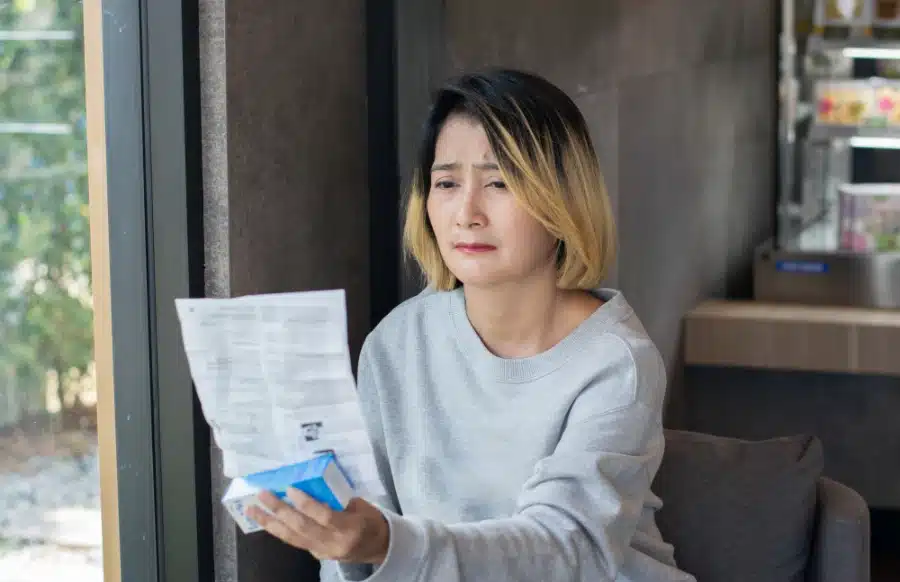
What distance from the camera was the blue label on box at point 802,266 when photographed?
3658mm

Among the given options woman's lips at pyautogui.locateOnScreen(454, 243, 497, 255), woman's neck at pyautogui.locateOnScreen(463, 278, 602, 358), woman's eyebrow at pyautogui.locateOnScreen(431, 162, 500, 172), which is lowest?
woman's neck at pyautogui.locateOnScreen(463, 278, 602, 358)

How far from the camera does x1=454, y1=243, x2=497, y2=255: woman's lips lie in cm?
165

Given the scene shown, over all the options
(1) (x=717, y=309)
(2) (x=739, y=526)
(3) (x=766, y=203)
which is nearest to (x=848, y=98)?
(3) (x=766, y=203)

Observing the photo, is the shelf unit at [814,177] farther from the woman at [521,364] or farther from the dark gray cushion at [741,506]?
the woman at [521,364]

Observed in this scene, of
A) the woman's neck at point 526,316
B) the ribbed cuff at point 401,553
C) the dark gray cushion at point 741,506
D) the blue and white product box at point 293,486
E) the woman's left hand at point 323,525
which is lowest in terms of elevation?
the dark gray cushion at point 741,506

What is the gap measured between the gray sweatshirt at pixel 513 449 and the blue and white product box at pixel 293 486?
0.11 metres

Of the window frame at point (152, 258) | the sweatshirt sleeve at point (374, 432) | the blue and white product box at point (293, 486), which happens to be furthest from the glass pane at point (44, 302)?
the blue and white product box at point (293, 486)

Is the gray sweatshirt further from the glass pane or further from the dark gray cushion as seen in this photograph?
the glass pane

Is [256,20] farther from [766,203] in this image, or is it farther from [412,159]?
[766,203]

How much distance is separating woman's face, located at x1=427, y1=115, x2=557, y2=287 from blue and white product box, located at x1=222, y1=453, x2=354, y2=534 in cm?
47

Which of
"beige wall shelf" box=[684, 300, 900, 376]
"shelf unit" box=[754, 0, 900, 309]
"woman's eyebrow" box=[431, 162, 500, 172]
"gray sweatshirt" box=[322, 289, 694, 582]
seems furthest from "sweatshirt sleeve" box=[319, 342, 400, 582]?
"shelf unit" box=[754, 0, 900, 309]

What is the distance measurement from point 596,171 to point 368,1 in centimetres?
84

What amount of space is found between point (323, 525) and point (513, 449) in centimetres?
50

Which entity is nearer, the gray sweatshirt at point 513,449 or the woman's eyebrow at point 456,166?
the gray sweatshirt at point 513,449
